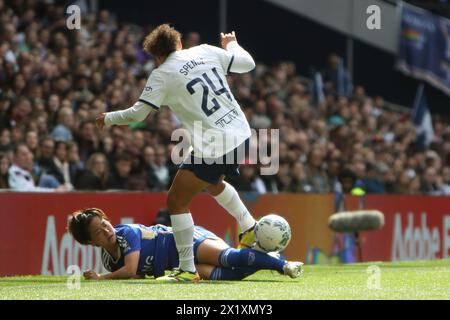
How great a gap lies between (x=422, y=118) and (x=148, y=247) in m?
16.5

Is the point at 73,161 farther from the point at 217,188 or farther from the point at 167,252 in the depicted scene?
the point at 167,252

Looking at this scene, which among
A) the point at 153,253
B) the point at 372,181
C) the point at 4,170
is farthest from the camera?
the point at 372,181

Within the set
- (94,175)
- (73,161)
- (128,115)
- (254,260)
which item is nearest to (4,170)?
(73,161)

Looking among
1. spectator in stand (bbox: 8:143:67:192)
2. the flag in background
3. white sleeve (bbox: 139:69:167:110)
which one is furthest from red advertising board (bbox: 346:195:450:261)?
white sleeve (bbox: 139:69:167:110)

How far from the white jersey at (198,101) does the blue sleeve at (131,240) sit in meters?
0.85

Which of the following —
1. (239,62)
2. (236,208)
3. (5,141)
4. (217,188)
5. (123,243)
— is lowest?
(123,243)

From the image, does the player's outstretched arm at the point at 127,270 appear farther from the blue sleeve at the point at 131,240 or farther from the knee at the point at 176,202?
the knee at the point at 176,202

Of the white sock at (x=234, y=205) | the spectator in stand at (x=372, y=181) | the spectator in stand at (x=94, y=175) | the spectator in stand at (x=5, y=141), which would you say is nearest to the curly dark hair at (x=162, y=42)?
the white sock at (x=234, y=205)

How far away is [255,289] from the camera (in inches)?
316

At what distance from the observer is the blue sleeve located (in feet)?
29.1

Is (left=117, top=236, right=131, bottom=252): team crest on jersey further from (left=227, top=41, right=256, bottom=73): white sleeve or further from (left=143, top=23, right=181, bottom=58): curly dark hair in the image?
(left=227, top=41, right=256, bottom=73): white sleeve

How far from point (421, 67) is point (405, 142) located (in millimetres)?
3949
